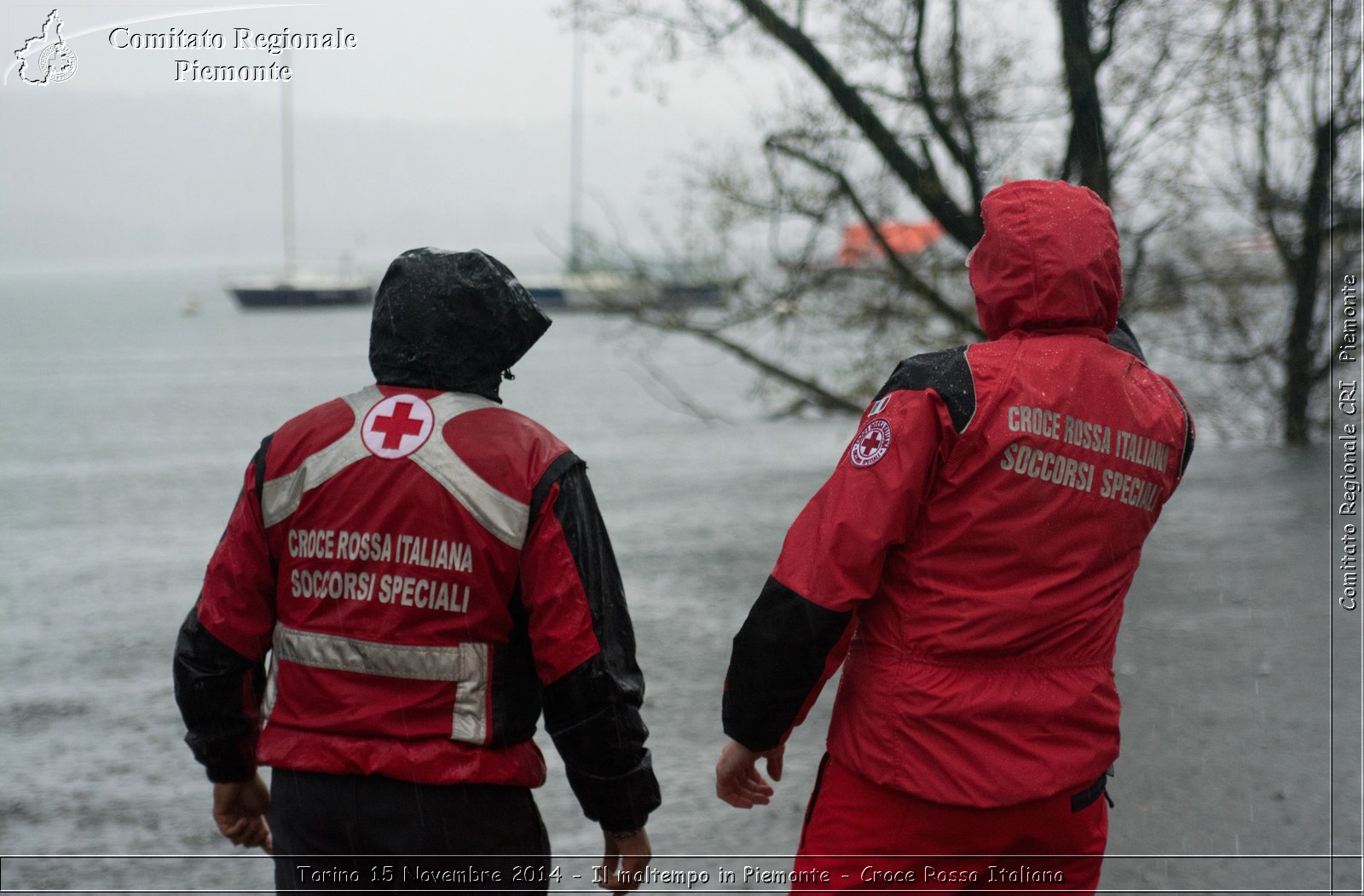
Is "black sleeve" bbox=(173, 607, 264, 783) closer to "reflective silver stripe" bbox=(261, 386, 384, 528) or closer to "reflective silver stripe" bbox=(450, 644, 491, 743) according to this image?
"reflective silver stripe" bbox=(261, 386, 384, 528)

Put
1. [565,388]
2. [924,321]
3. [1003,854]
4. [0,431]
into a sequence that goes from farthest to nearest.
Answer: [565,388] < [0,431] < [924,321] < [1003,854]

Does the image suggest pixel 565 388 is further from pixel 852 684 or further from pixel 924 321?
pixel 852 684

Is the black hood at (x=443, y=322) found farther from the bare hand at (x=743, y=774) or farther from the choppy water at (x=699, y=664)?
the choppy water at (x=699, y=664)

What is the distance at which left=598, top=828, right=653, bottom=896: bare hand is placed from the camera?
2.52 metres

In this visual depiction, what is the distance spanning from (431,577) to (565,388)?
35.6 m

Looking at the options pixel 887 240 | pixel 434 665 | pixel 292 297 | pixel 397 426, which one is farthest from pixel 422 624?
pixel 292 297

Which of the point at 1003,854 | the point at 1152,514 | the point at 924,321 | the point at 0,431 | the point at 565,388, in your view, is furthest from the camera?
the point at 565,388

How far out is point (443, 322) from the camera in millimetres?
2441

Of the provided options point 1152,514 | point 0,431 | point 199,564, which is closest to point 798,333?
point 199,564

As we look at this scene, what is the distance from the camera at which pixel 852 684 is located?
238 centimetres

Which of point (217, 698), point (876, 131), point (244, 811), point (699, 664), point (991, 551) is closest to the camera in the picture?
point (991, 551)

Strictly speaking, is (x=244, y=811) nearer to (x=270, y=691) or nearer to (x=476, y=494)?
(x=270, y=691)

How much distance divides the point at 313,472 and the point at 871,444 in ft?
3.16

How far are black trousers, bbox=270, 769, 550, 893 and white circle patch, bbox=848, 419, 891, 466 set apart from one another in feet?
2.75
